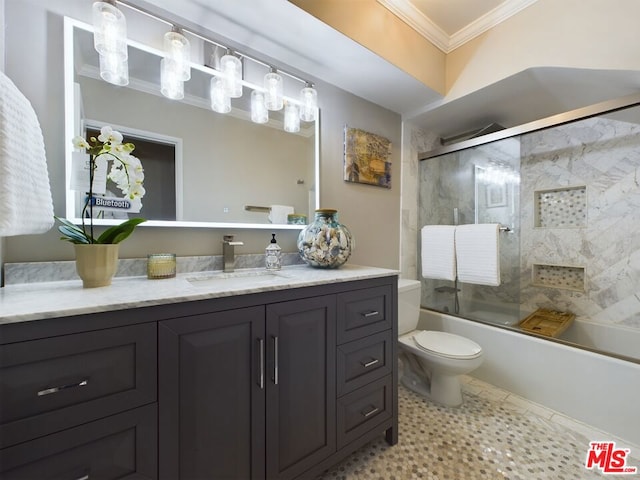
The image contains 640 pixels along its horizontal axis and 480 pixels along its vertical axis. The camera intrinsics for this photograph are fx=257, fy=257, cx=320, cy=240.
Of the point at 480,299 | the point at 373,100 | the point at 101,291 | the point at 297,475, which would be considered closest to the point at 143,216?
the point at 101,291

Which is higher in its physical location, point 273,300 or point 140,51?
point 140,51

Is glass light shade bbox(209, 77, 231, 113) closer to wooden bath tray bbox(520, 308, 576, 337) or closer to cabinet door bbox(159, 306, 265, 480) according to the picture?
cabinet door bbox(159, 306, 265, 480)

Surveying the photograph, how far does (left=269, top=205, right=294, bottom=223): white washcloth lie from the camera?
1.57 m

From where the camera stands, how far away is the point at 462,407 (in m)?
1.64

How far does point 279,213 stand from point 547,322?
239cm

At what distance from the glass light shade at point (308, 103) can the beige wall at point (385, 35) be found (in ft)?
1.19

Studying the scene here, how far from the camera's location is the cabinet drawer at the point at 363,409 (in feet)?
3.76

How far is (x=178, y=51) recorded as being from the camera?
1.22 metres

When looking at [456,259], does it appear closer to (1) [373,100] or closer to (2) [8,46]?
(1) [373,100]

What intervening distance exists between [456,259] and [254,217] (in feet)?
5.22

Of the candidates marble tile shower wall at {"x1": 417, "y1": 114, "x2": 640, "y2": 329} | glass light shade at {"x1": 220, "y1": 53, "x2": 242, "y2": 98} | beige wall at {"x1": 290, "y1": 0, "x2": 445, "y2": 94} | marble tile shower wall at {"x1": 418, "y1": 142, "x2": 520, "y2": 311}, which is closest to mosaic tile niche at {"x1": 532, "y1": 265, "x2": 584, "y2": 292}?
marble tile shower wall at {"x1": 417, "y1": 114, "x2": 640, "y2": 329}

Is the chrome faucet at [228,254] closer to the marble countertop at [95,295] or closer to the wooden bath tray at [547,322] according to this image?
the marble countertop at [95,295]

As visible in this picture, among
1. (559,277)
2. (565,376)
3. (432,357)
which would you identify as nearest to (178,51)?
(432,357)

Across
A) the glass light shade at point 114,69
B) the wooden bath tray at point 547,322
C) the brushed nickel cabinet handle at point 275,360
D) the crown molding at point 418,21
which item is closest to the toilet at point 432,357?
the wooden bath tray at point 547,322
